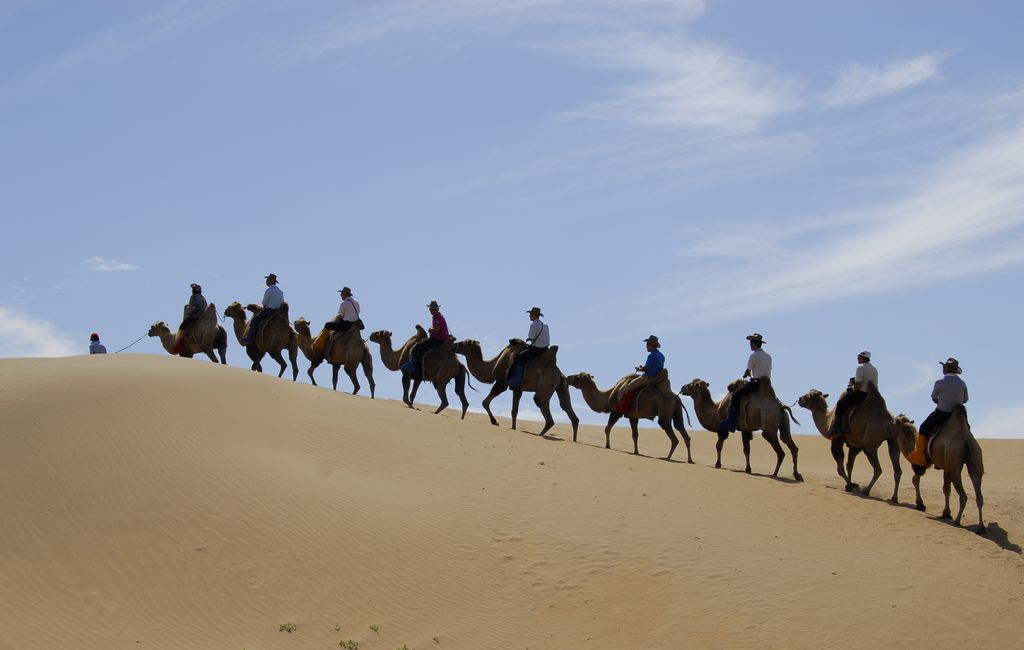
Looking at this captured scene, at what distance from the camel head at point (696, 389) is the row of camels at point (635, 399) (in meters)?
0.02

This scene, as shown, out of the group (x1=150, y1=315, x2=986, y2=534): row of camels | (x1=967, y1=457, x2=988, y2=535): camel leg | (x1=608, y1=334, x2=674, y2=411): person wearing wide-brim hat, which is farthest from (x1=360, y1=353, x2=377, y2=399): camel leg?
(x1=967, y1=457, x2=988, y2=535): camel leg

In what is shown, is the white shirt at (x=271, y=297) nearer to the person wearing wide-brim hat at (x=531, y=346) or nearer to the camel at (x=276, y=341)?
the camel at (x=276, y=341)

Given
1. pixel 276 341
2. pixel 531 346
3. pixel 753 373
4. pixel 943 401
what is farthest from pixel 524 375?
pixel 943 401

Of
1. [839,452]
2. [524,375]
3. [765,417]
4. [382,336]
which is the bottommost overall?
[839,452]

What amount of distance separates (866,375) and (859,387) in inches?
10.5

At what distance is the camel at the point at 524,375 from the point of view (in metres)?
25.3

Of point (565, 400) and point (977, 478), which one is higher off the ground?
point (565, 400)

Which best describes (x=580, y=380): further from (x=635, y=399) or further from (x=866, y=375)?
(x=866, y=375)

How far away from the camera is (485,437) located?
22750mm

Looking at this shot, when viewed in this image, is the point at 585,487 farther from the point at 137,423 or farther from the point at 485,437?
the point at 137,423

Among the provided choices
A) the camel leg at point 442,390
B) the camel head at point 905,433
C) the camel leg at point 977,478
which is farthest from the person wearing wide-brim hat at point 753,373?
the camel leg at point 442,390

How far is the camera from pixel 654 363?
24.6m

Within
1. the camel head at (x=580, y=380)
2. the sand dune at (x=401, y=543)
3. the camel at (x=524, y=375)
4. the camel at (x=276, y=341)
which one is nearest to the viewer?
the sand dune at (x=401, y=543)

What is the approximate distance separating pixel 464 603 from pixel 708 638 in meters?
3.25
